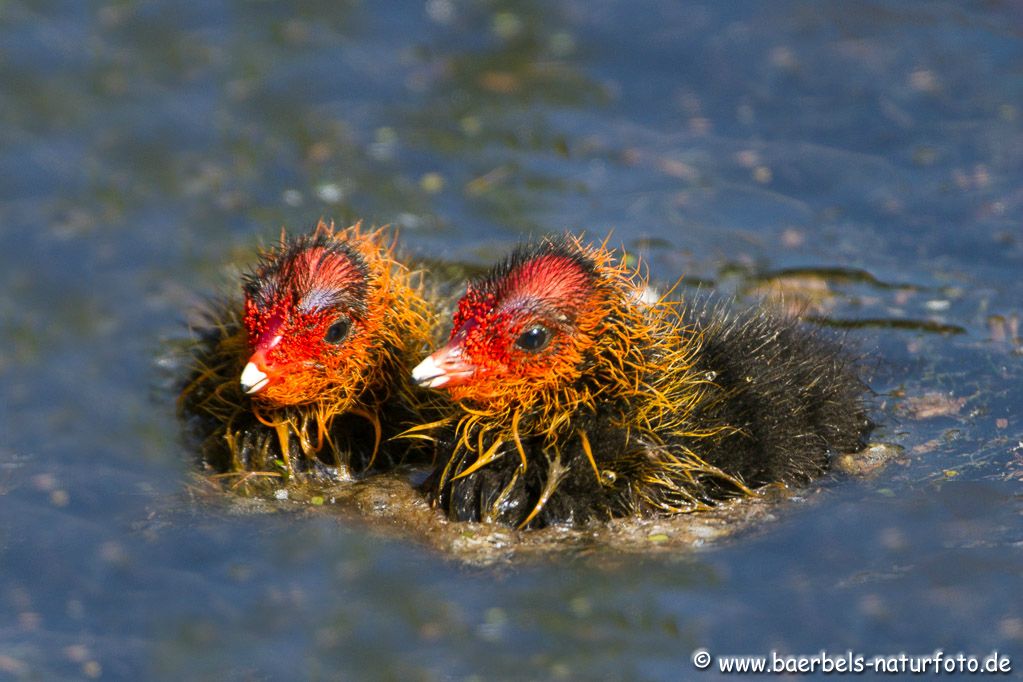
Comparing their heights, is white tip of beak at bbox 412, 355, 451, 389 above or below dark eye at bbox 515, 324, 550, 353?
below

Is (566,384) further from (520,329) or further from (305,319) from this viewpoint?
(305,319)

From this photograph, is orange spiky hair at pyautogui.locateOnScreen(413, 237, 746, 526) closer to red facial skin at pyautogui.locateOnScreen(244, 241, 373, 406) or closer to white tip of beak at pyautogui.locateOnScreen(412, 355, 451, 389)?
white tip of beak at pyautogui.locateOnScreen(412, 355, 451, 389)

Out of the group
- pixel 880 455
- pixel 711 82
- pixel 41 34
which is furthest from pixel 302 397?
pixel 41 34

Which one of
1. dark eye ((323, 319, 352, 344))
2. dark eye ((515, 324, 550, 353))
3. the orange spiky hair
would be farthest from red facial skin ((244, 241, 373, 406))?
dark eye ((515, 324, 550, 353))

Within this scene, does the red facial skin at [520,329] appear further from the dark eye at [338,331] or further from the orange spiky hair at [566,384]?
the dark eye at [338,331]

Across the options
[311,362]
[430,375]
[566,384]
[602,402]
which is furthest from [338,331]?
[602,402]

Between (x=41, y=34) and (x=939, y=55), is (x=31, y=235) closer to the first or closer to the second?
(x=41, y=34)
